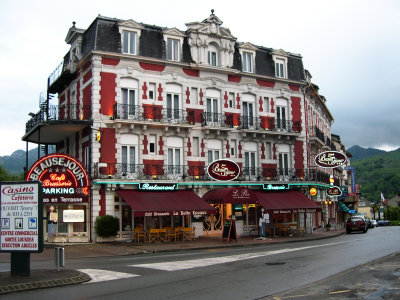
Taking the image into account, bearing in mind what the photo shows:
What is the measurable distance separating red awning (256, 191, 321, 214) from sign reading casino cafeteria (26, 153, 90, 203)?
11.4m

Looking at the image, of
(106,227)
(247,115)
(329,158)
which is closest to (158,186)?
(106,227)

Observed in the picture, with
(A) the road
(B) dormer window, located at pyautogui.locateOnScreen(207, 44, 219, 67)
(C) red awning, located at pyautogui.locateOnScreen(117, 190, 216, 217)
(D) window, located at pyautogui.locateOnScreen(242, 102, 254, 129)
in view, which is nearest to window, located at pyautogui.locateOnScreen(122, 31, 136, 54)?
(B) dormer window, located at pyautogui.locateOnScreen(207, 44, 219, 67)

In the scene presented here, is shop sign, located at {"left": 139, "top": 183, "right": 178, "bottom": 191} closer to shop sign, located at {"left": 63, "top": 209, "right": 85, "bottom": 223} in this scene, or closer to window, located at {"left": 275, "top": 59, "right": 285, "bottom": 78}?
shop sign, located at {"left": 63, "top": 209, "right": 85, "bottom": 223}

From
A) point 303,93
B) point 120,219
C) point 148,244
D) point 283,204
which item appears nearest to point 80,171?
point 120,219

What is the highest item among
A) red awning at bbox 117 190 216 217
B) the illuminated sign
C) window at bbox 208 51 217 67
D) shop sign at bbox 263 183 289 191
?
window at bbox 208 51 217 67

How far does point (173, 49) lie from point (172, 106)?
12.6ft

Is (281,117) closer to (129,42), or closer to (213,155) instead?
(213,155)

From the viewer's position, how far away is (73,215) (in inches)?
1030

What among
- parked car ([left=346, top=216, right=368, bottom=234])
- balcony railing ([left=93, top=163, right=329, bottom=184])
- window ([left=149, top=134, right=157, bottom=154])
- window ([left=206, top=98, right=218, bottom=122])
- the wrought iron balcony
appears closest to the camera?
balcony railing ([left=93, top=163, right=329, bottom=184])

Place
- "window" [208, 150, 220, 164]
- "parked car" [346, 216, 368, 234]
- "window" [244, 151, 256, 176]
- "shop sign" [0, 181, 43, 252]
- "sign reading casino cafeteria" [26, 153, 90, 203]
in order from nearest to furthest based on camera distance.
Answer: "shop sign" [0, 181, 43, 252] → "sign reading casino cafeteria" [26, 153, 90, 203] → "window" [208, 150, 220, 164] → "window" [244, 151, 256, 176] → "parked car" [346, 216, 368, 234]

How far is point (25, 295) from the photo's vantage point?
1050 cm

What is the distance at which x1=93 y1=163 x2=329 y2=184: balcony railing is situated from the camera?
1070 inches

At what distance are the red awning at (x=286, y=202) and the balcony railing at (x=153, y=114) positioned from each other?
7222 mm

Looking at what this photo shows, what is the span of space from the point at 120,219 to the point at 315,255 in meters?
12.9
